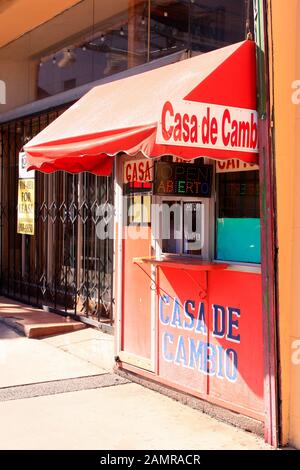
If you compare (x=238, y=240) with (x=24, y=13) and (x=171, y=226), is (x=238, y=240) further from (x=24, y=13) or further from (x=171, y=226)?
(x=24, y=13)

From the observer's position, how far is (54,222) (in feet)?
30.6

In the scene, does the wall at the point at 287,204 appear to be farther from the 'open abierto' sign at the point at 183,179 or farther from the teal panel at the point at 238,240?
the 'open abierto' sign at the point at 183,179

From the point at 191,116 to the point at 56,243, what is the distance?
18.1ft

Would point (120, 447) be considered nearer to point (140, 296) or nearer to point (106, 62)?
point (140, 296)

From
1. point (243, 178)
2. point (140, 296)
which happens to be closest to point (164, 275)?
point (140, 296)

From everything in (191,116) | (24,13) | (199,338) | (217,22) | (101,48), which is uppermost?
(24,13)

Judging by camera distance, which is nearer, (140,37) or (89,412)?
(89,412)

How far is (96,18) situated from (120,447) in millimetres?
6173

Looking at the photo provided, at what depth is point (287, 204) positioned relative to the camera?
4.31 metres

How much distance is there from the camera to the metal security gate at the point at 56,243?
26.7 ft

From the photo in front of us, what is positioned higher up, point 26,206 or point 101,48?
point 101,48

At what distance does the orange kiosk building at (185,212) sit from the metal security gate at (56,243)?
1.88 meters

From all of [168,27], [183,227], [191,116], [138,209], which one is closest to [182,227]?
[183,227]

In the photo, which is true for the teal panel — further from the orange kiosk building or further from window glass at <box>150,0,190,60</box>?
window glass at <box>150,0,190,60</box>
